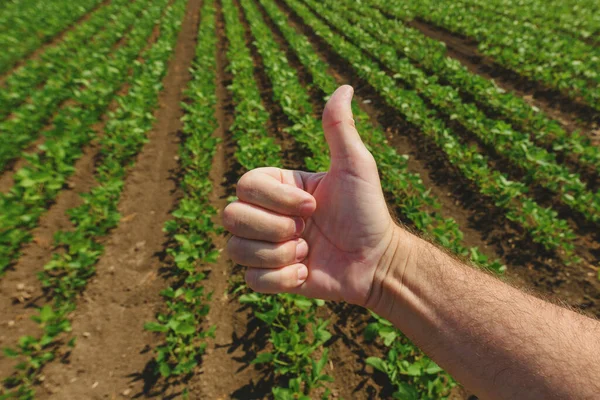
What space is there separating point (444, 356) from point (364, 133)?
4414 mm

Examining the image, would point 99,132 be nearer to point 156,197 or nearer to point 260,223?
point 156,197

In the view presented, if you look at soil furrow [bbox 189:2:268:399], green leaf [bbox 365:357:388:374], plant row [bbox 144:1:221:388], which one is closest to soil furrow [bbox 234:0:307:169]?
plant row [bbox 144:1:221:388]

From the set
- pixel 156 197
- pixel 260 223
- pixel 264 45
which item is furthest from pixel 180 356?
pixel 264 45

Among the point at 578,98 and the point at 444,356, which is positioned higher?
the point at 578,98

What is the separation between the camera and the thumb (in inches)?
58.0

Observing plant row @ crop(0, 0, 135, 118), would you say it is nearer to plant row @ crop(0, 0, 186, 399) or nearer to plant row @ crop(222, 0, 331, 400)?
plant row @ crop(0, 0, 186, 399)

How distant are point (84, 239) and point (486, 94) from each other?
776cm

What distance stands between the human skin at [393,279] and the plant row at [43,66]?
6725 mm

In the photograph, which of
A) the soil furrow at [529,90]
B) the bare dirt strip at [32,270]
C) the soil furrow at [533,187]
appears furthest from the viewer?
the soil furrow at [529,90]

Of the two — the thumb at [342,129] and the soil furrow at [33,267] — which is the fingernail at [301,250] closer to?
the thumb at [342,129]

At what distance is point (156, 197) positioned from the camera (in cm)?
446

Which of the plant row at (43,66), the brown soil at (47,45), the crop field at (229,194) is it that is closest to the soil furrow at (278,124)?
the crop field at (229,194)

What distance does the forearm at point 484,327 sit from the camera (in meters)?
1.22

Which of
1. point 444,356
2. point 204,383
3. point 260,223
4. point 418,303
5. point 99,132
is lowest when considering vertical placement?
point 204,383
